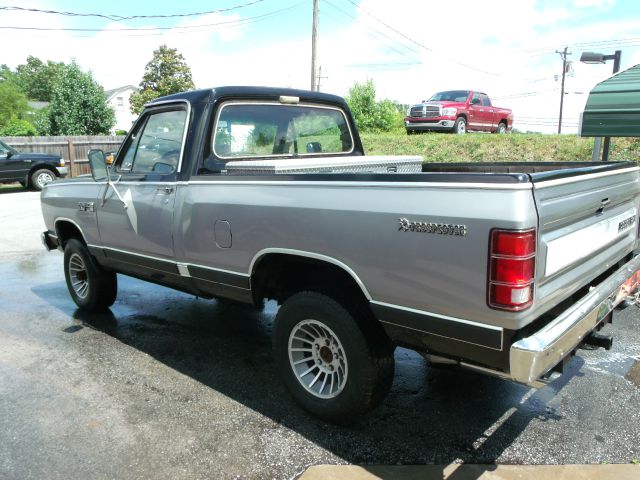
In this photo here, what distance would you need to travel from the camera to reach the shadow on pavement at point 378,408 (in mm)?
2998

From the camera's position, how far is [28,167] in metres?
16.8

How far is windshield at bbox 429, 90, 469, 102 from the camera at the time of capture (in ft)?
59.5

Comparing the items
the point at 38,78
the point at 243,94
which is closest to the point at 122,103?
the point at 38,78

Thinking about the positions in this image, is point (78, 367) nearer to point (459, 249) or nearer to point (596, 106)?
point (459, 249)

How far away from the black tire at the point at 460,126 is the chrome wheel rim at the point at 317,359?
1580 cm

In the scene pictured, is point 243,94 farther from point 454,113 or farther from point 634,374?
point 454,113

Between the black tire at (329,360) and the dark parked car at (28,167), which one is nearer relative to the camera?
the black tire at (329,360)

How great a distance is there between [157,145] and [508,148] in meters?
11.5

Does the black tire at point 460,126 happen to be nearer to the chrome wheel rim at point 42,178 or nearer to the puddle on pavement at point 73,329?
the chrome wheel rim at point 42,178

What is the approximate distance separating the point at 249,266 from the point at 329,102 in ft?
7.09

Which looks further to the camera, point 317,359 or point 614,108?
point 614,108

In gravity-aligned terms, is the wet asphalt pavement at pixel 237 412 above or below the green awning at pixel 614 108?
below

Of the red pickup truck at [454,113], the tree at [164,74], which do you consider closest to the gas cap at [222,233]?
the red pickup truck at [454,113]

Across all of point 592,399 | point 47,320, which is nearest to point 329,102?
point 592,399
